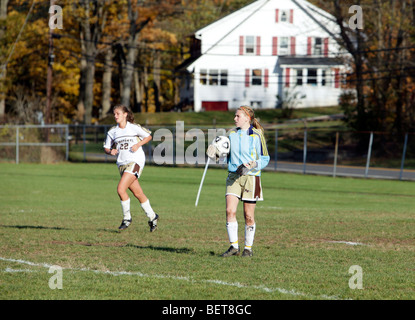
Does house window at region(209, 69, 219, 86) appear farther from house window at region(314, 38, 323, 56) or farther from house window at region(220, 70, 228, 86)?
house window at region(314, 38, 323, 56)

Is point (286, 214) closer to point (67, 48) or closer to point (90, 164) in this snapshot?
point (90, 164)

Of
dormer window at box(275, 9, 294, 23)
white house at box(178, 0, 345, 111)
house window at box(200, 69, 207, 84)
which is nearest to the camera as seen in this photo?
dormer window at box(275, 9, 294, 23)

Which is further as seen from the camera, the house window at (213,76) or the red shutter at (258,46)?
the house window at (213,76)

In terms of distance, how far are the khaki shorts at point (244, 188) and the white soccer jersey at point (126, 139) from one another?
3.35 m

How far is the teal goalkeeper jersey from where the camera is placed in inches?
358

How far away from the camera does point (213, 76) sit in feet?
228

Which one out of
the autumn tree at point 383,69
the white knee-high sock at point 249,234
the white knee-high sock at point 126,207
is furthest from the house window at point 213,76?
the white knee-high sock at point 249,234

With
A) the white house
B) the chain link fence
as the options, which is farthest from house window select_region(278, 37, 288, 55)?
the chain link fence

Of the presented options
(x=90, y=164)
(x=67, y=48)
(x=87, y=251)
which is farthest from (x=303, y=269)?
(x=67, y=48)

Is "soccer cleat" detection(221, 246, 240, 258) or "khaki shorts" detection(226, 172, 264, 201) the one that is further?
"soccer cleat" detection(221, 246, 240, 258)

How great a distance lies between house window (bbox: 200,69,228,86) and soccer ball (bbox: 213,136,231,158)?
199 feet

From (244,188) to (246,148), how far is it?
57cm

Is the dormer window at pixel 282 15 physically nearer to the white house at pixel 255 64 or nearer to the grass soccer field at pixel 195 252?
the white house at pixel 255 64

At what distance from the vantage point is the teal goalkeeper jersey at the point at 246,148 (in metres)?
9.09
